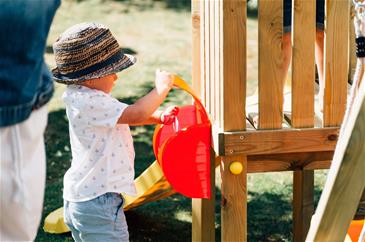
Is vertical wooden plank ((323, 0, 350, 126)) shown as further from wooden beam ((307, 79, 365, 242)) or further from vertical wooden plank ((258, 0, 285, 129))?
wooden beam ((307, 79, 365, 242))

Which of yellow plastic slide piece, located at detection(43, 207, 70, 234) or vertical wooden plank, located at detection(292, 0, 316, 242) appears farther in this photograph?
yellow plastic slide piece, located at detection(43, 207, 70, 234)

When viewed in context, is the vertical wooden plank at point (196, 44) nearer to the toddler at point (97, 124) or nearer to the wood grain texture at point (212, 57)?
the wood grain texture at point (212, 57)

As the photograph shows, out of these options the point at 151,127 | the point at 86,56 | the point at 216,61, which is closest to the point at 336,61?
the point at 216,61

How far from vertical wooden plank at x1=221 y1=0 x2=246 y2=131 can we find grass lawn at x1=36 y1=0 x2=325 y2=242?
1.69 meters

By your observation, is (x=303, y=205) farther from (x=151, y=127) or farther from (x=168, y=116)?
(x=151, y=127)

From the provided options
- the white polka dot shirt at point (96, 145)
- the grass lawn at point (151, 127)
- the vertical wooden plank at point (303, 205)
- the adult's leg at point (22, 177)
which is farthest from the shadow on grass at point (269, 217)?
the adult's leg at point (22, 177)

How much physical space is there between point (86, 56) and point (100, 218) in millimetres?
722

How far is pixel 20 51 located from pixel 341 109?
1.65 meters

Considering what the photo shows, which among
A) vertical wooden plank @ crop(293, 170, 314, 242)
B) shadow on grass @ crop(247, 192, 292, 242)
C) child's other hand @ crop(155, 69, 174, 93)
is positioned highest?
child's other hand @ crop(155, 69, 174, 93)

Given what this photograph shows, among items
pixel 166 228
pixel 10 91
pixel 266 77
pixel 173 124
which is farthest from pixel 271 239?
pixel 10 91

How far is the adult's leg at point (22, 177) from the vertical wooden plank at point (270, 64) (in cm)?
112

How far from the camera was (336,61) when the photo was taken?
3467 mm

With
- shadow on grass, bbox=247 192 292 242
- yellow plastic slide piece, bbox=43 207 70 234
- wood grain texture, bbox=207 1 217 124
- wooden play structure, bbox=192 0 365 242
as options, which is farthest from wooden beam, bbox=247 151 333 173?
yellow plastic slide piece, bbox=43 207 70 234

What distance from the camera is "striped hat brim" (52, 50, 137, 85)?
3.40m
